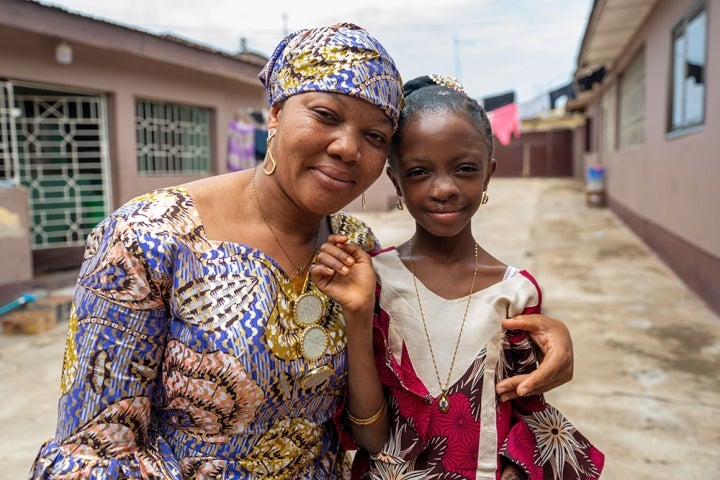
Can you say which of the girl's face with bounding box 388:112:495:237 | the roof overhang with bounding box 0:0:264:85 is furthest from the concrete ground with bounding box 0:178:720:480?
the roof overhang with bounding box 0:0:264:85

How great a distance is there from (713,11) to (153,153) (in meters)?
7.13

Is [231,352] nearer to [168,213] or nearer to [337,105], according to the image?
[168,213]

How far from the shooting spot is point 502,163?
30828 mm

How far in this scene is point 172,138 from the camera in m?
8.87

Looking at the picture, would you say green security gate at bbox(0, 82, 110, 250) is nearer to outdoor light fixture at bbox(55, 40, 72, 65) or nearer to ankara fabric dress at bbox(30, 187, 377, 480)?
outdoor light fixture at bbox(55, 40, 72, 65)

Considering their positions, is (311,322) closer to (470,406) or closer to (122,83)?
(470,406)

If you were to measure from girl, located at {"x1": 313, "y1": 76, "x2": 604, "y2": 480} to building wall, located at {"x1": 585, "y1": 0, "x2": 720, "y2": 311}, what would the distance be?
4.46 meters

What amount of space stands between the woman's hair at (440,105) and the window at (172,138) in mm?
7472

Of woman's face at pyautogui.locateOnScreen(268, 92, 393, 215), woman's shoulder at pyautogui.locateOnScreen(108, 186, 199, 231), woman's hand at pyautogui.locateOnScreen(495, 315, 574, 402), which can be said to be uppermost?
woman's face at pyautogui.locateOnScreen(268, 92, 393, 215)

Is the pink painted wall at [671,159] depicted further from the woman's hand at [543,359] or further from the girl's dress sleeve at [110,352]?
the girl's dress sleeve at [110,352]

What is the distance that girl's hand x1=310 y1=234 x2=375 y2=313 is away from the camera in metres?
1.30

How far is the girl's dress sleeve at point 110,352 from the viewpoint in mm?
1152

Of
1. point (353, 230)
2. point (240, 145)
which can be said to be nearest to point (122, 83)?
point (240, 145)

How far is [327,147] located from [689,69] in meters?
6.67
